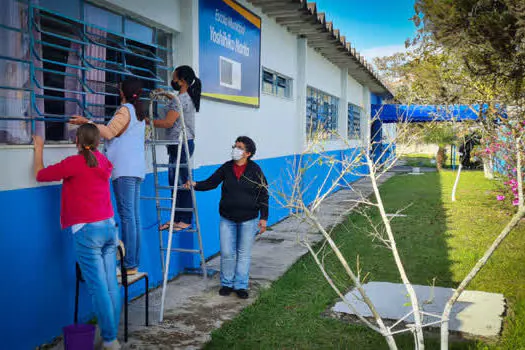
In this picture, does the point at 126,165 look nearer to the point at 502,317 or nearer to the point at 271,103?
the point at 502,317

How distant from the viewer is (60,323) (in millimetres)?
4293

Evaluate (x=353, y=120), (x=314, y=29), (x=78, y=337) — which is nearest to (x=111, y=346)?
(x=78, y=337)

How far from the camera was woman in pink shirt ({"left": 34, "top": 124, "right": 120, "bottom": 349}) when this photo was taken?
364 centimetres

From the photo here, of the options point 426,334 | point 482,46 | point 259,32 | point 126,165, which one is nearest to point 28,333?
→ point 126,165

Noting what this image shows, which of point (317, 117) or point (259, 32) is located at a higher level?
point (259, 32)

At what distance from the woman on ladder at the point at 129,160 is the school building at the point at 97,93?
40cm

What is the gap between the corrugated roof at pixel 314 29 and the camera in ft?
29.4

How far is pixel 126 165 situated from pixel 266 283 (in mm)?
2327

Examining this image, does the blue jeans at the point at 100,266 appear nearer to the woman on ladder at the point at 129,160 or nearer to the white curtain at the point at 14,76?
the woman on ladder at the point at 129,160

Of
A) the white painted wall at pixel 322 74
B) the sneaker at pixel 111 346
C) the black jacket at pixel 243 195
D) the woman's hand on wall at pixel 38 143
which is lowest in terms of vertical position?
the sneaker at pixel 111 346

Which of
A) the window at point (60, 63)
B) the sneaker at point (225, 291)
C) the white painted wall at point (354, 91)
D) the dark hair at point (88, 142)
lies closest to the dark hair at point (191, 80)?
the window at point (60, 63)

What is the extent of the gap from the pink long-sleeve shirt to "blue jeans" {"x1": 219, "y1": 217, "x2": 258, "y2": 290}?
74.5 inches

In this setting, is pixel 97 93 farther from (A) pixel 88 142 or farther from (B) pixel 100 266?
(B) pixel 100 266

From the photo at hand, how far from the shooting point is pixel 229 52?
304 inches
